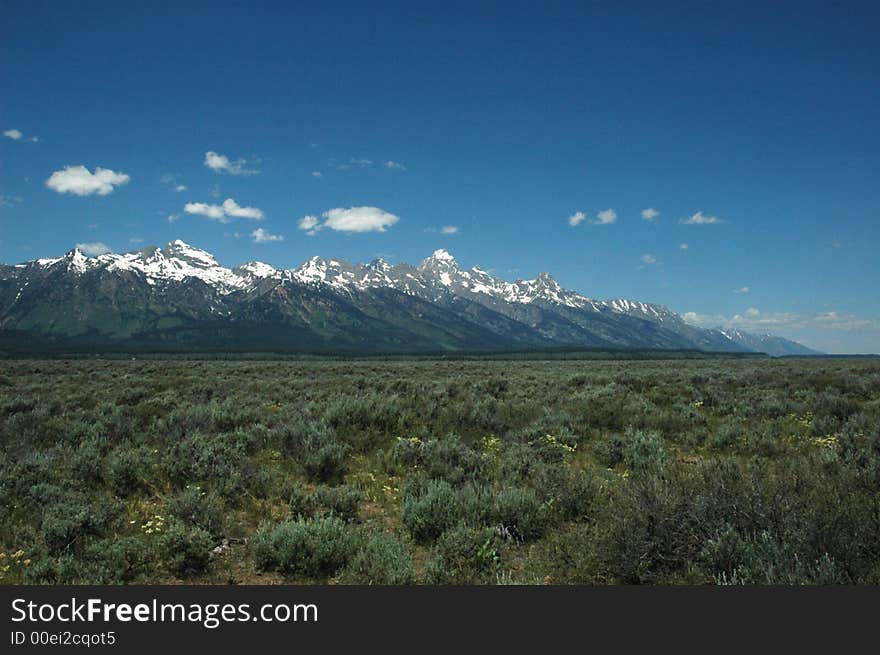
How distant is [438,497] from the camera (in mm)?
7289

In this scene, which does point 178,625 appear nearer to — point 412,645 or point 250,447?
point 412,645

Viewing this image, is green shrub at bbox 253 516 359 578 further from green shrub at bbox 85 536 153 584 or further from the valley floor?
green shrub at bbox 85 536 153 584

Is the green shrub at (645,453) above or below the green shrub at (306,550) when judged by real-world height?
above

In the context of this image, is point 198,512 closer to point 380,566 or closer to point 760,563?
point 380,566

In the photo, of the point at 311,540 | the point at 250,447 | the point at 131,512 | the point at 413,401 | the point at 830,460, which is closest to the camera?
the point at 311,540

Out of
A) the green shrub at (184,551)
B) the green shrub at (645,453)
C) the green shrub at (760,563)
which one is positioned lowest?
the green shrub at (184,551)

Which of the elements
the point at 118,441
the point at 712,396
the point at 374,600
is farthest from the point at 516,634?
the point at 712,396

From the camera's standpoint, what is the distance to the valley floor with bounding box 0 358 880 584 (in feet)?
16.6

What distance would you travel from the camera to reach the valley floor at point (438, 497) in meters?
5.06

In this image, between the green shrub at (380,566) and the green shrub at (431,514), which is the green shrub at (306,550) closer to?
the green shrub at (380,566)

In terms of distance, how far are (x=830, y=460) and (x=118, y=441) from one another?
51.1 feet

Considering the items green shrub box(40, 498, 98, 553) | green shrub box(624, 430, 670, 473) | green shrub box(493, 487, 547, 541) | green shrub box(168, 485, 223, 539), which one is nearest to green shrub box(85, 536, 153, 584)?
green shrub box(40, 498, 98, 553)

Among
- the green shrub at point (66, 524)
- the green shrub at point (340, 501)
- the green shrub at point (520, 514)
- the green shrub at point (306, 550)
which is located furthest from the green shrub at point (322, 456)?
the green shrub at point (520, 514)

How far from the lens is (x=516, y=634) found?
3812 mm
